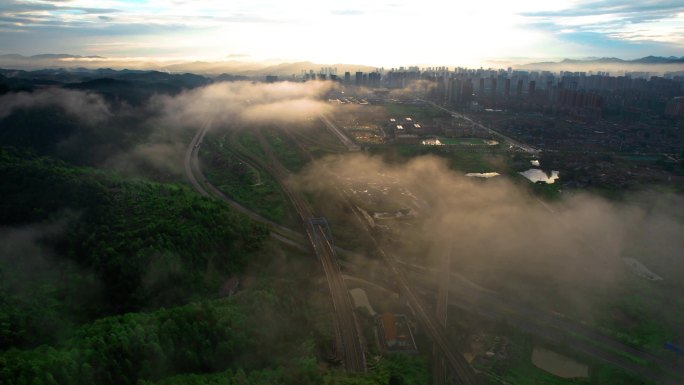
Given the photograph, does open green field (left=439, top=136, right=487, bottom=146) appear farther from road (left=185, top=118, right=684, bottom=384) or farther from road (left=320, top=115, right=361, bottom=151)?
road (left=185, top=118, right=684, bottom=384)

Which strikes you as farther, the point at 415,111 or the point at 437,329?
the point at 415,111

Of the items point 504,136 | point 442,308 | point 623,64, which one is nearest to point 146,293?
point 442,308

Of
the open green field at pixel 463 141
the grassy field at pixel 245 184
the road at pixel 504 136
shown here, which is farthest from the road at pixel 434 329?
the road at pixel 504 136

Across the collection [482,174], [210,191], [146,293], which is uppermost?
[482,174]

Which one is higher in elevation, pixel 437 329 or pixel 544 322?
pixel 544 322

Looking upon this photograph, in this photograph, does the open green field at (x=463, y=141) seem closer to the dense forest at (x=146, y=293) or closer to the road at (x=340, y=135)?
the road at (x=340, y=135)

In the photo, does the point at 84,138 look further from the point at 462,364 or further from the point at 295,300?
the point at 462,364

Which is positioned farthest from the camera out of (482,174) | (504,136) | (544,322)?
(504,136)

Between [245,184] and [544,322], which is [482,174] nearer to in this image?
[245,184]

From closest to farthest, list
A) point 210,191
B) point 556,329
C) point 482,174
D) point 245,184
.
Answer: point 556,329, point 210,191, point 245,184, point 482,174
